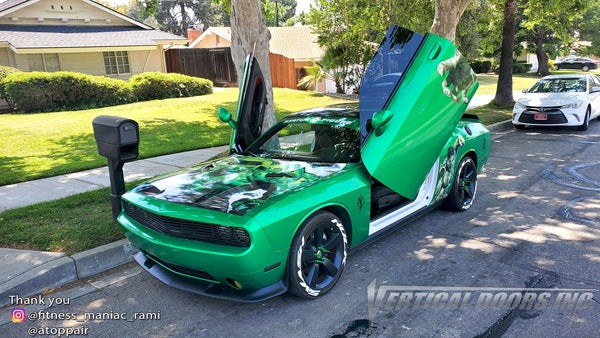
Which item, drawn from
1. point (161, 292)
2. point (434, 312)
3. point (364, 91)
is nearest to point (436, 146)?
point (364, 91)

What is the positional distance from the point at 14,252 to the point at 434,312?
13.2 feet

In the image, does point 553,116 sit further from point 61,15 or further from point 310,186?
point 61,15

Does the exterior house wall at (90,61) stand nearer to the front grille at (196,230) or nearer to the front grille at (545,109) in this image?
the front grille at (545,109)

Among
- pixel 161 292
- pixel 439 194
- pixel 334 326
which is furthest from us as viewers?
pixel 439 194

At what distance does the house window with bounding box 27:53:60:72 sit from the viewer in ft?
65.0

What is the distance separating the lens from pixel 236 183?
397 cm

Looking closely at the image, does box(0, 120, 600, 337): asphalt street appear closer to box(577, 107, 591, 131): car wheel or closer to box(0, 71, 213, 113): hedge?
box(577, 107, 591, 131): car wheel

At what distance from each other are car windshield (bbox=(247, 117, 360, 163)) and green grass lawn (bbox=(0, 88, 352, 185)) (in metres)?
4.53

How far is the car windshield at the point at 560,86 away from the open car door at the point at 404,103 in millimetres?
9207

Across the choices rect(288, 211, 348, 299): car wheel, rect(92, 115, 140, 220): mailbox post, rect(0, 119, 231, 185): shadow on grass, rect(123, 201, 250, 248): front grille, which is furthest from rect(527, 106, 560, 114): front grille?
rect(123, 201, 250, 248): front grille

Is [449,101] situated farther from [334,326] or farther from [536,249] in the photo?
[334,326]

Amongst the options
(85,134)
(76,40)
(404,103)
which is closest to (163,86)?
(76,40)

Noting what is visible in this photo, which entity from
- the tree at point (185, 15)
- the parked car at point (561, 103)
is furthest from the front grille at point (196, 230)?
the tree at point (185, 15)

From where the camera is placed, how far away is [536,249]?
183 inches
